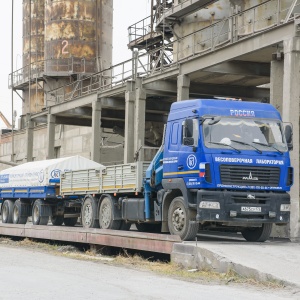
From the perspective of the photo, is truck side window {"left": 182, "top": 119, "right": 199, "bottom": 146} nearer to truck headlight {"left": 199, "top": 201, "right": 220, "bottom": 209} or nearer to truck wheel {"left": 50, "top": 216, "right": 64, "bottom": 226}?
truck headlight {"left": 199, "top": 201, "right": 220, "bottom": 209}

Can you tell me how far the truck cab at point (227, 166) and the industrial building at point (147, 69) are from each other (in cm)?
353

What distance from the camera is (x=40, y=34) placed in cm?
6016

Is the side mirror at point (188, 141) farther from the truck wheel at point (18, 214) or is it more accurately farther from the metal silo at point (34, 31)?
the metal silo at point (34, 31)

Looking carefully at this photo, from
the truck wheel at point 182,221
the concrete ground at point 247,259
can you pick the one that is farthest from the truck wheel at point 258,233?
the truck wheel at point 182,221

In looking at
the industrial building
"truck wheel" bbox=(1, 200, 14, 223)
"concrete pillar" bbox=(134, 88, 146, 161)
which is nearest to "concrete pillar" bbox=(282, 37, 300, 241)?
the industrial building

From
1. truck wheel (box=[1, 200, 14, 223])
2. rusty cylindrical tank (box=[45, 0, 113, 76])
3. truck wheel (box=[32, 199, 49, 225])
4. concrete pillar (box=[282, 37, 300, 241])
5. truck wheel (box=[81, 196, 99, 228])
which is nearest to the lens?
concrete pillar (box=[282, 37, 300, 241])

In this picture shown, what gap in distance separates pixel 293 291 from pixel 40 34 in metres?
50.6

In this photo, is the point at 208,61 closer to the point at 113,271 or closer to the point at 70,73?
the point at 113,271

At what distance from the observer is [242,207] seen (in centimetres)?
1736

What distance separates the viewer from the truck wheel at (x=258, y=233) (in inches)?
733

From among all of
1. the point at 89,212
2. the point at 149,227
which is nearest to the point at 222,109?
the point at 149,227

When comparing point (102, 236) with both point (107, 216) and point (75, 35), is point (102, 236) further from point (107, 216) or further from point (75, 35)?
point (75, 35)

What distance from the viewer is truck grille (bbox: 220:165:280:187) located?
1725 centimetres

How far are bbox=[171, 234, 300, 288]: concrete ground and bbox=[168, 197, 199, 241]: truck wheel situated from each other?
135 centimetres
